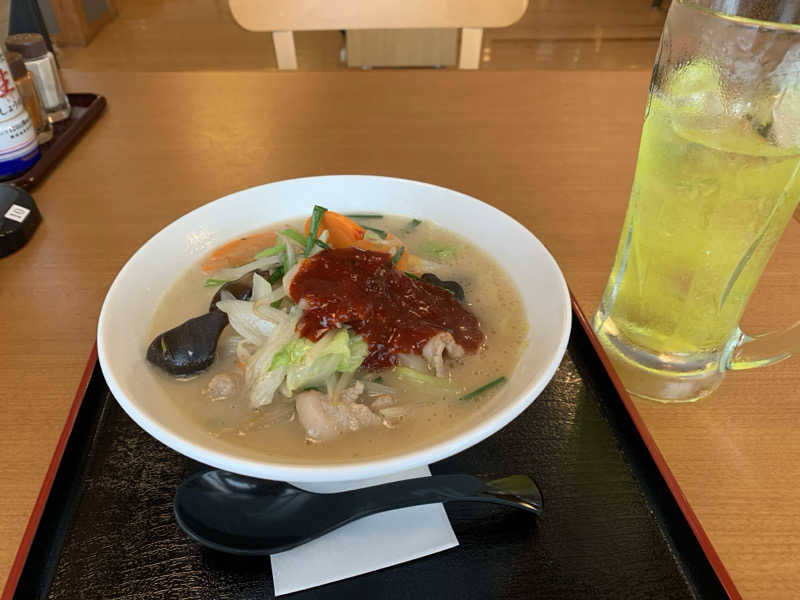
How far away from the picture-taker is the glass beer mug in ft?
2.71

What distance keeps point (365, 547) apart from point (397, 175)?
44.5 inches

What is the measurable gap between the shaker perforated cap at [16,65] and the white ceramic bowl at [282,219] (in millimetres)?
937

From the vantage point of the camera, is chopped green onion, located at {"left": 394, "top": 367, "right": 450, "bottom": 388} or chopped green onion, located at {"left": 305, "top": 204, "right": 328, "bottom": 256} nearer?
chopped green onion, located at {"left": 394, "top": 367, "right": 450, "bottom": 388}

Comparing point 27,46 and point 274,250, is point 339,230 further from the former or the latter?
point 27,46

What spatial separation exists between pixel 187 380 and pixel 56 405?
0.89ft

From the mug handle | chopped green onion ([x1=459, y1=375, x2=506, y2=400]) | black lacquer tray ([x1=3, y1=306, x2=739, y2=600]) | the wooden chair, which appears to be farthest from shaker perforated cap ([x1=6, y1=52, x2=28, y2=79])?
the mug handle

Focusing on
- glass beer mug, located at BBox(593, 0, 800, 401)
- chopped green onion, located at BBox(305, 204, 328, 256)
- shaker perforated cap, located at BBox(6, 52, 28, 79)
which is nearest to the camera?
glass beer mug, located at BBox(593, 0, 800, 401)

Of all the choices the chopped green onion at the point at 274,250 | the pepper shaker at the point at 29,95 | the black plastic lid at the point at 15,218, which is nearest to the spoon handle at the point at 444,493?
the chopped green onion at the point at 274,250

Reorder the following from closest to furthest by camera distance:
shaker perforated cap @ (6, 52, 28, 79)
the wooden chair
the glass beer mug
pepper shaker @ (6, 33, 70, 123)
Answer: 1. the glass beer mug
2. shaker perforated cap @ (6, 52, 28, 79)
3. pepper shaker @ (6, 33, 70, 123)
4. the wooden chair

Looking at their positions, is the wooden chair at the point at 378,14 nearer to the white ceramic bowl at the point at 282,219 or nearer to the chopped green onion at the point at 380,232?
the white ceramic bowl at the point at 282,219

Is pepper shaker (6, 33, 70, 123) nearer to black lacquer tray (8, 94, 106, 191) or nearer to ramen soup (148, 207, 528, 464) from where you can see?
black lacquer tray (8, 94, 106, 191)

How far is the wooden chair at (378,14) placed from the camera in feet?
7.32

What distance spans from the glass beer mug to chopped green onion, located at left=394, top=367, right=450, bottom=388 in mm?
353

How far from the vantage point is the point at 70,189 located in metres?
1.61
